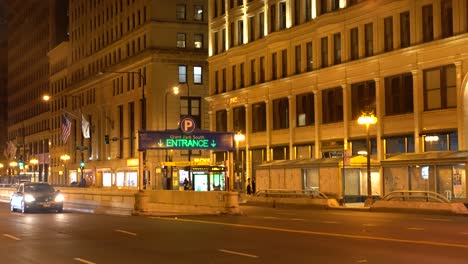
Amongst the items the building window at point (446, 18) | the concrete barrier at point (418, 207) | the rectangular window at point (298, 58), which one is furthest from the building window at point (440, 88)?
the rectangular window at point (298, 58)

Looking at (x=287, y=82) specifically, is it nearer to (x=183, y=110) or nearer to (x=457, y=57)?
(x=457, y=57)

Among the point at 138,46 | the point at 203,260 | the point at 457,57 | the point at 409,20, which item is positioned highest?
the point at 138,46

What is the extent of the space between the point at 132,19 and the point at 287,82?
36969mm

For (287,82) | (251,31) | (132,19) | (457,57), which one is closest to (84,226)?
(457,57)

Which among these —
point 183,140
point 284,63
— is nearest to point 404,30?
point 284,63

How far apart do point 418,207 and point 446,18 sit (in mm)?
15909

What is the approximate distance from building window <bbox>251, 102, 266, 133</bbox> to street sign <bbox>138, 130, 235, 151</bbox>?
1156 inches

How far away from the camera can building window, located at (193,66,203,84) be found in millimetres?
89812

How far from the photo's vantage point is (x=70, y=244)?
19.8 m

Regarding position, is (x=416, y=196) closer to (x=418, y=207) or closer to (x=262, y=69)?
(x=418, y=207)

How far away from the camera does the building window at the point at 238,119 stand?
2798 inches

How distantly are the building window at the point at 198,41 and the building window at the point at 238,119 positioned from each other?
20.4m

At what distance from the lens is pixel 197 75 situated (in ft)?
295

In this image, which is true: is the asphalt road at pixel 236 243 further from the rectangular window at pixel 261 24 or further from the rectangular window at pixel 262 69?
the rectangular window at pixel 261 24
